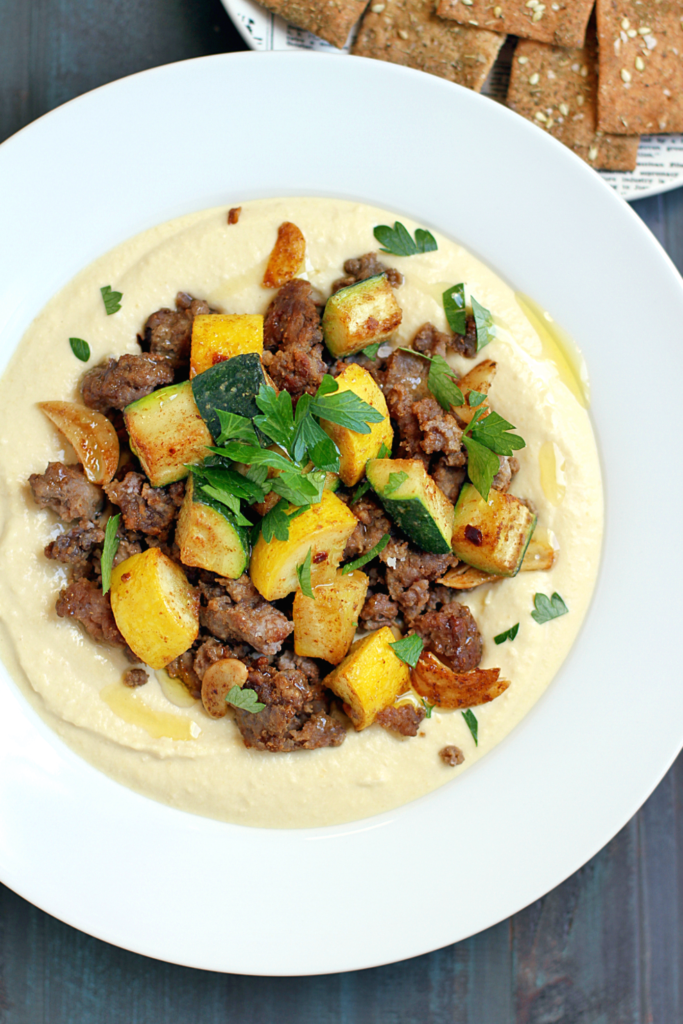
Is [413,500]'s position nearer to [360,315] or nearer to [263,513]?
[263,513]

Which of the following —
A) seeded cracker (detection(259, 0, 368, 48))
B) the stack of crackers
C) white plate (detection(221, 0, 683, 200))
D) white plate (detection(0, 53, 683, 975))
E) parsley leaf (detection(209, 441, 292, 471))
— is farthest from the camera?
white plate (detection(221, 0, 683, 200))

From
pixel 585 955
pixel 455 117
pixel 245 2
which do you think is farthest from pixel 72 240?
pixel 585 955

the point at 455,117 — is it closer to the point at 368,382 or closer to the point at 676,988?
the point at 368,382

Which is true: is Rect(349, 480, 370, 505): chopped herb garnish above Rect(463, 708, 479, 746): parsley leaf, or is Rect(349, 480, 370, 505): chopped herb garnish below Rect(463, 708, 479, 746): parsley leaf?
above

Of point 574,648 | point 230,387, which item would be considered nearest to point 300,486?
point 230,387

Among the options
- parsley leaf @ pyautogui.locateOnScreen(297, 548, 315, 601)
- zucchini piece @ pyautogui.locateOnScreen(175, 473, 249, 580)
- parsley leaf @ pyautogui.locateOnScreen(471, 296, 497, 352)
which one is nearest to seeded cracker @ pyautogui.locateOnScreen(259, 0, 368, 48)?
parsley leaf @ pyautogui.locateOnScreen(471, 296, 497, 352)

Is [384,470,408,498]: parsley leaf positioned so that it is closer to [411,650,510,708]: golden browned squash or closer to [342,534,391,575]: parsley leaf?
[342,534,391,575]: parsley leaf
